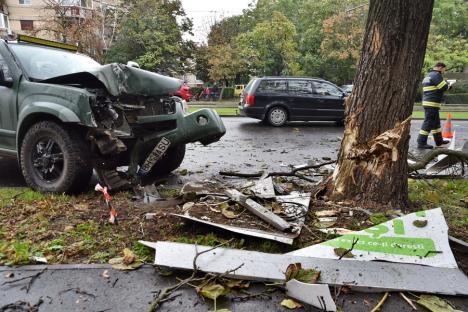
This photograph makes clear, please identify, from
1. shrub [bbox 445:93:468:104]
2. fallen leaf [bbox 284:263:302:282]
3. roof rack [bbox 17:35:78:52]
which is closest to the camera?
fallen leaf [bbox 284:263:302:282]

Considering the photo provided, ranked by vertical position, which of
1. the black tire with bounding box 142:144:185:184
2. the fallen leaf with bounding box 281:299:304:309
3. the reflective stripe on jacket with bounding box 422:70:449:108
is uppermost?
the reflective stripe on jacket with bounding box 422:70:449:108

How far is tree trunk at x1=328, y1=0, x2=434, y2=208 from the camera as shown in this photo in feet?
11.4

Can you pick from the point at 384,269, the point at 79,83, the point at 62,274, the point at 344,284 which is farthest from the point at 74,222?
the point at 384,269

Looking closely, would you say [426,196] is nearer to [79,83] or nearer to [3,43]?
[79,83]

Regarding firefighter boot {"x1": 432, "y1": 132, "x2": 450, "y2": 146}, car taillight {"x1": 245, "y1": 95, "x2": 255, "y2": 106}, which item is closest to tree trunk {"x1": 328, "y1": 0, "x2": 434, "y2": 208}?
firefighter boot {"x1": 432, "y1": 132, "x2": 450, "y2": 146}

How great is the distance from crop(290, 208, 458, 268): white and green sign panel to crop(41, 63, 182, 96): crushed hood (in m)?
2.58

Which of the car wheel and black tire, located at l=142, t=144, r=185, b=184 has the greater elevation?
black tire, located at l=142, t=144, r=185, b=184

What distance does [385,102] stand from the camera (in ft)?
11.8

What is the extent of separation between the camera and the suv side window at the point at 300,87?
12.6m

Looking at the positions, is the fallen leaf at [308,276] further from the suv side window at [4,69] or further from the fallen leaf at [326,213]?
the suv side window at [4,69]

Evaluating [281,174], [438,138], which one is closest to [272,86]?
[438,138]

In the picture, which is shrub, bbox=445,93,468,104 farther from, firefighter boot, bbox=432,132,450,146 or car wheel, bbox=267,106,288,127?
firefighter boot, bbox=432,132,450,146

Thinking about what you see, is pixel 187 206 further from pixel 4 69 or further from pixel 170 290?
pixel 4 69

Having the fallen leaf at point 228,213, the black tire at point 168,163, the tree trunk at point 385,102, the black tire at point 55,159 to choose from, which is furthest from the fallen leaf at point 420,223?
the black tire at point 168,163
